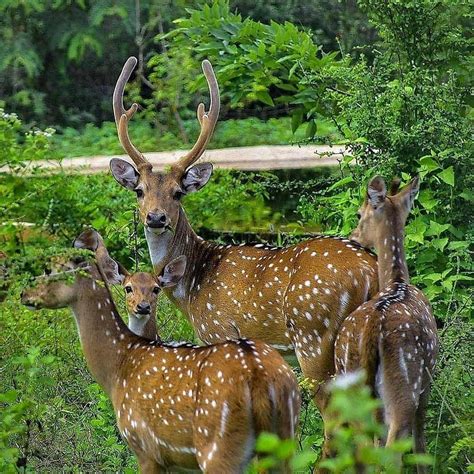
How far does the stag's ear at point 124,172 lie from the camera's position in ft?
29.0

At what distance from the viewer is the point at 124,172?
29.1ft

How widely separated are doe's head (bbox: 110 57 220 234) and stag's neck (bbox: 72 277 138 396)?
1.22 meters

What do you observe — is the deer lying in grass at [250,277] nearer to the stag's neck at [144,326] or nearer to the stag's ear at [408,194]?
the stag's ear at [408,194]

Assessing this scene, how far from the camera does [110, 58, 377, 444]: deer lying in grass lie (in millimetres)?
7645

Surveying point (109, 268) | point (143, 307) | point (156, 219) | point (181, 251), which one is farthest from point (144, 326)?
point (181, 251)

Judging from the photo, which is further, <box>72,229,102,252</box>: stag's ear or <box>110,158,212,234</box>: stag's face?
<box>110,158,212,234</box>: stag's face

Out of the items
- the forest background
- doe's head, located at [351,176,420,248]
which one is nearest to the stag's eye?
the forest background

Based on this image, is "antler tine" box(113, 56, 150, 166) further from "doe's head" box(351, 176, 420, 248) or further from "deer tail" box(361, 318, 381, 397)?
"deer tail" box(361, 318, 381, 397)

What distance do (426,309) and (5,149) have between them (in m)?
2.96

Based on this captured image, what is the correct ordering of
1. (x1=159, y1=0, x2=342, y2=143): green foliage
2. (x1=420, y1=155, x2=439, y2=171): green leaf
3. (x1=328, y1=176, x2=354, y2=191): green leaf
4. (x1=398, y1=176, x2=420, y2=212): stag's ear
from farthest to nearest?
(x1=159, y1=0, x2=342, y2=143): green foliage
(x1=328, y1=176, x2=354, y2=191): green leaf
(x1=420, y1=155, x2=439, y2=171): green leaf
(x1=398, y1=176, x2=420, y2=212): stag's ear

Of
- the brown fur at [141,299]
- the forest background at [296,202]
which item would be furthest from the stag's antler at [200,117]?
the brown fur at [141,299]

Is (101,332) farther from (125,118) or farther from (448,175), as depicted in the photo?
(448,175)

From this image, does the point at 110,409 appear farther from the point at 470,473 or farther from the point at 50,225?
the point at 50,225

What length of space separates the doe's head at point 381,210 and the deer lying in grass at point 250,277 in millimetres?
211
